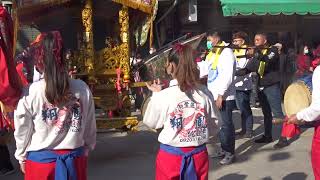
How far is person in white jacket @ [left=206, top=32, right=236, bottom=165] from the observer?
5.94 metres

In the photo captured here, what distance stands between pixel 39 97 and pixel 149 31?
3.59m

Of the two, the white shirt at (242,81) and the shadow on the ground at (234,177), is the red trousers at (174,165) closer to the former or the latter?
the shadow on the ground at (234,177)

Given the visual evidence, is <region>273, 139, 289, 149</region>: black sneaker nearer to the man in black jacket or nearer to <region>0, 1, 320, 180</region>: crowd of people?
the man in black jacket

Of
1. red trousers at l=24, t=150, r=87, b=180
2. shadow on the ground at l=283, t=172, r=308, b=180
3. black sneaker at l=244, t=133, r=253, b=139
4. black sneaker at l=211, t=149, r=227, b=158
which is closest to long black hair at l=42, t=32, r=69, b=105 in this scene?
red trousers at l=24, t=150, r=87, b=180

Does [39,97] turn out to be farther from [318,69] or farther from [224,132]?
[224,132]

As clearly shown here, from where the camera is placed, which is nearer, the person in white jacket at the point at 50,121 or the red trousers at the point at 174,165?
the person in white jacket at the point at 50,121

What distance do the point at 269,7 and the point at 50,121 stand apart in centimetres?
897

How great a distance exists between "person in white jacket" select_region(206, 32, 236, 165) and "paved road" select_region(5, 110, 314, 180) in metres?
0.28

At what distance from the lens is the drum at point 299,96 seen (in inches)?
158

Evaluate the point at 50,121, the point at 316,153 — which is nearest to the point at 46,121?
the point at 50,121

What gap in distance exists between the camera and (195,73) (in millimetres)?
3555

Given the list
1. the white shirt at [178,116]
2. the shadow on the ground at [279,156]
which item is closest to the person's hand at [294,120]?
the white shirt at [178,116]

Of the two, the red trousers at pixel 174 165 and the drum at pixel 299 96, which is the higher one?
the drum at pixel 299 96

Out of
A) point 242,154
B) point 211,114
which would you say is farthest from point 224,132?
point 211,114
